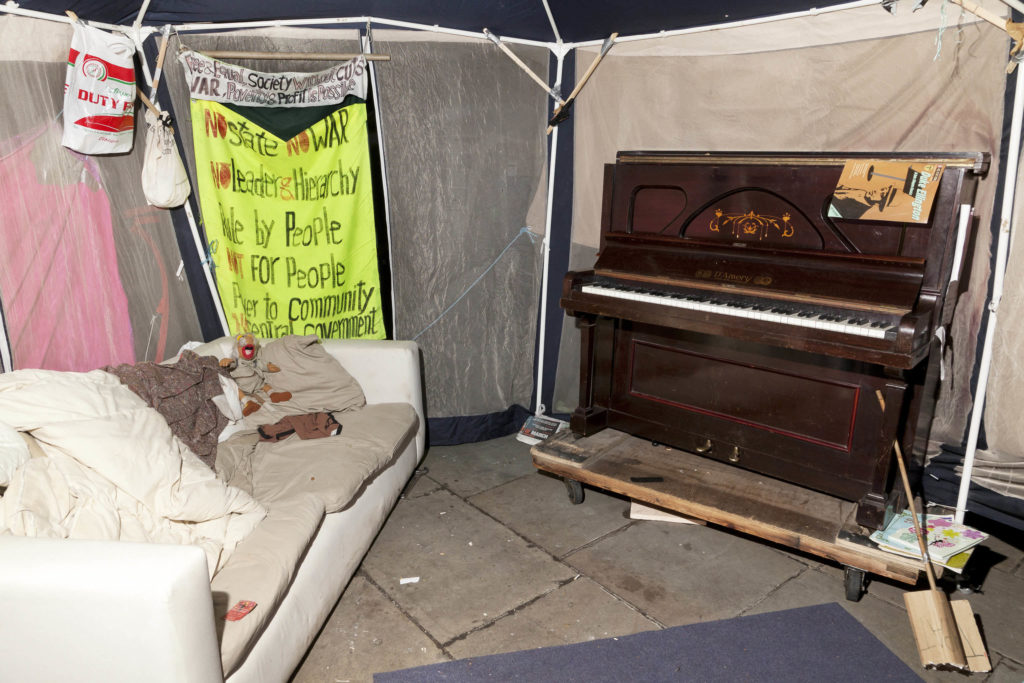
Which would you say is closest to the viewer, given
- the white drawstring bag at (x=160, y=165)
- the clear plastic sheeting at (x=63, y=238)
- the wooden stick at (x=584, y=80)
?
the clear plastic sheeting at (x=63, y=238)

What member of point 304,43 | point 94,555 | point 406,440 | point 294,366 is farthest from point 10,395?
point 304,43

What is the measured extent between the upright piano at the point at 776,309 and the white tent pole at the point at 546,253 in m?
0.63

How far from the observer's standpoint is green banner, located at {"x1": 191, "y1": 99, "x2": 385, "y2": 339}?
3201 mm

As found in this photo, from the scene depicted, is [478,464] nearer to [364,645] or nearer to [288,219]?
[364,645]

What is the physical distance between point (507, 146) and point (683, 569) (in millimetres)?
2237

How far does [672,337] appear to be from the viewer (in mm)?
3000

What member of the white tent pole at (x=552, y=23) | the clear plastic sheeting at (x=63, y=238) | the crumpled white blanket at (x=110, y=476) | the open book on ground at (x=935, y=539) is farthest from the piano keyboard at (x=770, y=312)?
the clear plastic sheeting at (x=63, y=238)

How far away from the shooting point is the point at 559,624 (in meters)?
2.37

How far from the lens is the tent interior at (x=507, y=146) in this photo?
257cm

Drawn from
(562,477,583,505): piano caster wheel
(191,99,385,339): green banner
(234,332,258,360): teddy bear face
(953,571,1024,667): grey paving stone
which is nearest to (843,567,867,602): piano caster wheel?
(953,571,1024,667): grey paving stone

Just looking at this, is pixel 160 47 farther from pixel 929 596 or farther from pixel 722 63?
pixel 929 596

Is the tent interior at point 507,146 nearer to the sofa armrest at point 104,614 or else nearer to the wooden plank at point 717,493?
the wooden plank at point 717,493

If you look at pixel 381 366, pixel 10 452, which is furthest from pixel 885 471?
pixel 10 452

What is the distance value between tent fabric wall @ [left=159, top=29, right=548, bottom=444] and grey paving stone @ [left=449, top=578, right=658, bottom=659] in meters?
1.51
